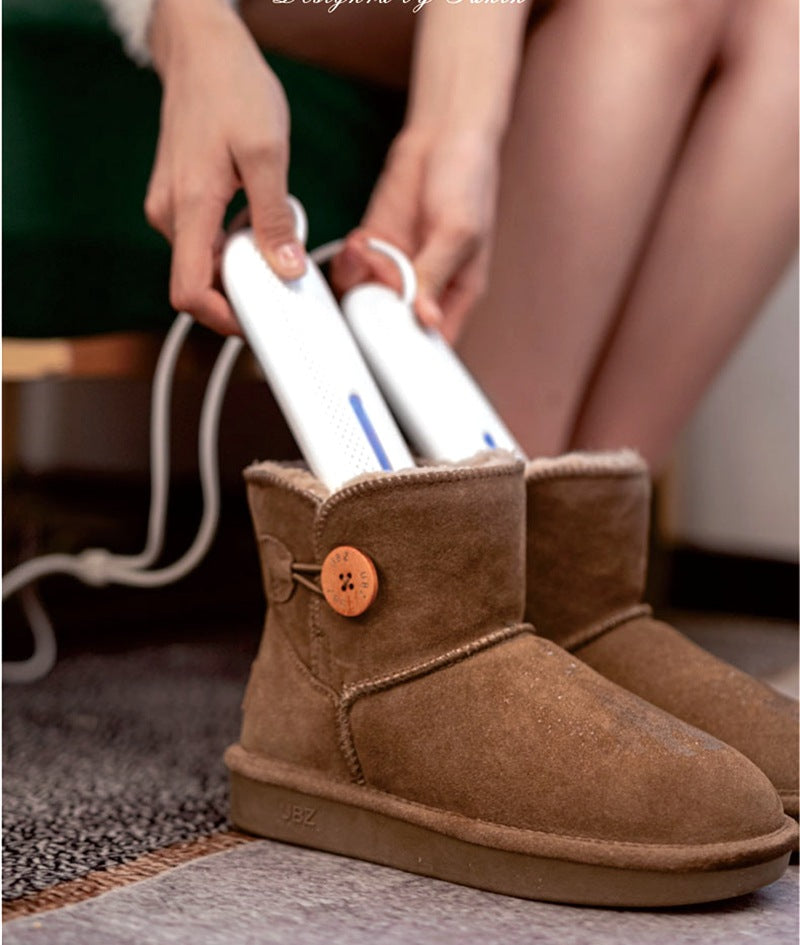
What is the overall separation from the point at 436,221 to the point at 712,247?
0.24 m

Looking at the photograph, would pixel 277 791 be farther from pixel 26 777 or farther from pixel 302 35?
pixel 302 35

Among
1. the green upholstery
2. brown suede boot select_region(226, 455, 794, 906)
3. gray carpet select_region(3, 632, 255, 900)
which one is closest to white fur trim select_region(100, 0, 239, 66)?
the green upholstery


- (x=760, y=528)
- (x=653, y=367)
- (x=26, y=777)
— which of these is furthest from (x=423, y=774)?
(x=760, y=528)

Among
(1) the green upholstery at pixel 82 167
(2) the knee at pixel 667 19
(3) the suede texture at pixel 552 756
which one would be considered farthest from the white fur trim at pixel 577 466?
(1) the green upholstery at pixel 82 167

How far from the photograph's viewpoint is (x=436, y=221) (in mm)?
723

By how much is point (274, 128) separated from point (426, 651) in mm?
324

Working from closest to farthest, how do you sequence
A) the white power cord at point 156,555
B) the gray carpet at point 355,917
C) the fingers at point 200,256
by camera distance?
the gray carpet at point 355,917 → the fingers at point 200,256 → the white power cord at point 156,555

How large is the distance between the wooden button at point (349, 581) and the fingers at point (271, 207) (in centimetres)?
20

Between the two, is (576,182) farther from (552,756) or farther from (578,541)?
(552,756)

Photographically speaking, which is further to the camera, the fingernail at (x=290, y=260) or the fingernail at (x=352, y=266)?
the fingernail at (x=352, y=266)

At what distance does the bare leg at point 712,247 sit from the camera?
2.64 ft

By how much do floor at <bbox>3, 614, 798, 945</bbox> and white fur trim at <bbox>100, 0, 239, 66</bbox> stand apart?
48cm

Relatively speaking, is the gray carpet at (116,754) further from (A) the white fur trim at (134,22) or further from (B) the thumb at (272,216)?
(A) the white fur trim at (134,22)

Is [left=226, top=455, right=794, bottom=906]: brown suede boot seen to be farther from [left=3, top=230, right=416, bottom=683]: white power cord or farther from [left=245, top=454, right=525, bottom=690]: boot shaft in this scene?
[left=3, top=230, right=416, bottom=683]: white power cord
